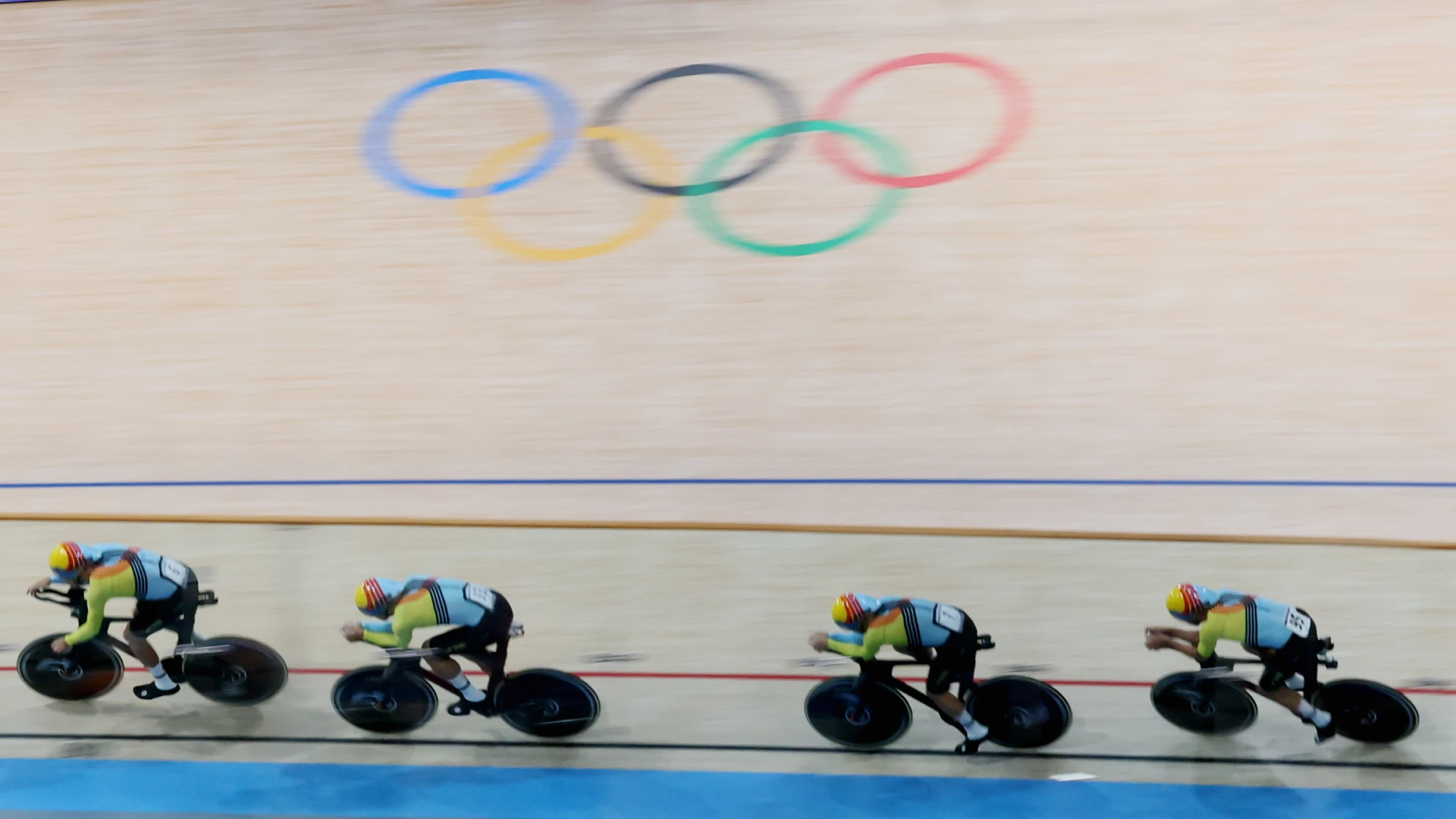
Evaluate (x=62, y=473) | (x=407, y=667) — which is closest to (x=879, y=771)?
(x=407, y=667)

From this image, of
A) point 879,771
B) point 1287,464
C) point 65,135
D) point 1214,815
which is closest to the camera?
point 1214,815

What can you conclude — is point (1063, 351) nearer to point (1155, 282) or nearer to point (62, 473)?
point (1155, 282)

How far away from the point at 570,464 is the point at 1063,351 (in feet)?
4.70

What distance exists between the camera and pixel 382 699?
249 cm

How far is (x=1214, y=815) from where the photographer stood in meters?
2.25

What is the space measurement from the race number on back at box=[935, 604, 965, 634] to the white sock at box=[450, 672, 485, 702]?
1066mm

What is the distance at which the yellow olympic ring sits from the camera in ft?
10.4

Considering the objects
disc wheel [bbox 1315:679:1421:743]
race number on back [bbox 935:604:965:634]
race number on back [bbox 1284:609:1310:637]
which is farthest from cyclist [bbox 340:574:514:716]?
disc wheel [bbox 1315:679:1421:743]

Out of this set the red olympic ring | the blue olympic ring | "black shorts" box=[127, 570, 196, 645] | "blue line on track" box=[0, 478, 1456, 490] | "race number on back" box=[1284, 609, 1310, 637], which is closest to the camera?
"race number on back" box=[1284, 609, 1310, 637]

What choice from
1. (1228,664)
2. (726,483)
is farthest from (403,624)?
(1228,664)

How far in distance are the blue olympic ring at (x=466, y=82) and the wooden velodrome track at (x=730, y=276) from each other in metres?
0.03

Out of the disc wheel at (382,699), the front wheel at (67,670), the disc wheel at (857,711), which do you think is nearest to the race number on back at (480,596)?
the disc wheel at (382,699)

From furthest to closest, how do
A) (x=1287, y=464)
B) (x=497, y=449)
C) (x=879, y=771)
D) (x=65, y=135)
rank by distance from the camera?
(x=65, y=135), (x=497, y=449), (x=1287, y=464), (x=879, y=771)

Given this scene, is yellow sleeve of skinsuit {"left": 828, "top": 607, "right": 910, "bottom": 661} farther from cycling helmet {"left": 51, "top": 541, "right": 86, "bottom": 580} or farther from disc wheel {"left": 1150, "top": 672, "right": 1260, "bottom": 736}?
cycling helmet {"left": 51, "top": 541, "right": 86, "bottom": 580}
